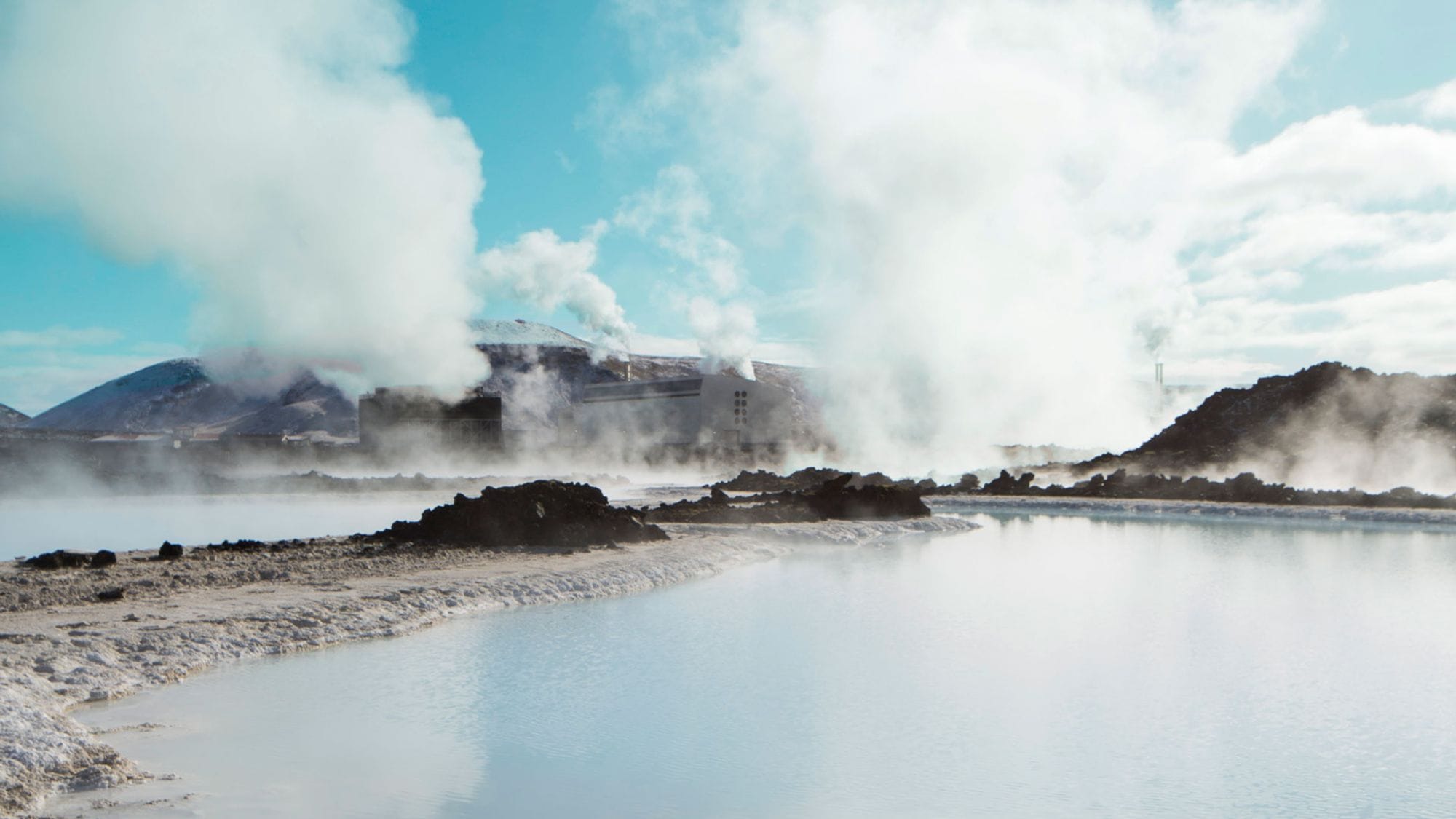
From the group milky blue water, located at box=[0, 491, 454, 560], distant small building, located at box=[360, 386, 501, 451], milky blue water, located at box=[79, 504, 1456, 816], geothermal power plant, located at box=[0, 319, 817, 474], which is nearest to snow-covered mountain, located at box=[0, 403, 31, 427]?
geothermal power plant, located at box=[0, 319, 817, 474]

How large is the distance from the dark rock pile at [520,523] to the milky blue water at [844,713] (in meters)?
4.34

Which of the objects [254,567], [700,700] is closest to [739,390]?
[254,567]

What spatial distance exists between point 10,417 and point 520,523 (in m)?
91.3

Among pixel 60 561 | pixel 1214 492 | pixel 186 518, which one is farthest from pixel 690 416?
→ pixel 60 561

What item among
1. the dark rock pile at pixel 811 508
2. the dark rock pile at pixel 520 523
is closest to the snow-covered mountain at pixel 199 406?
the dark rock pile at pixel 811 508

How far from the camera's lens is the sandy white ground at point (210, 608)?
5301 mm

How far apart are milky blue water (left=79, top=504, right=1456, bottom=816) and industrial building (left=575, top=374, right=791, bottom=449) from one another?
42557mm

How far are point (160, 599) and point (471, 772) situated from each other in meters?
6.09

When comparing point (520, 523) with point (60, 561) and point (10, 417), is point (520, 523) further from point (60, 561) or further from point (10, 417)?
point (10, 417)

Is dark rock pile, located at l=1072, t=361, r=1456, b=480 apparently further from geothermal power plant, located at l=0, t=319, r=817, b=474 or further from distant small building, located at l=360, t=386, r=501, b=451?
distant small building, located at l=360, t=386, r=501, b=451

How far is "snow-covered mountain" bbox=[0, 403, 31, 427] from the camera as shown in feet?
274

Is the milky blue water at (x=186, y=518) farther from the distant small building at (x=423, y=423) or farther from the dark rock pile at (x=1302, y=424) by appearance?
the dark rock pile at (x=1302, y=424)

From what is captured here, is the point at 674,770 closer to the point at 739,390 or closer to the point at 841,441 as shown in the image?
the point at 739,390

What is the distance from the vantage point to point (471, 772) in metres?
5.59
